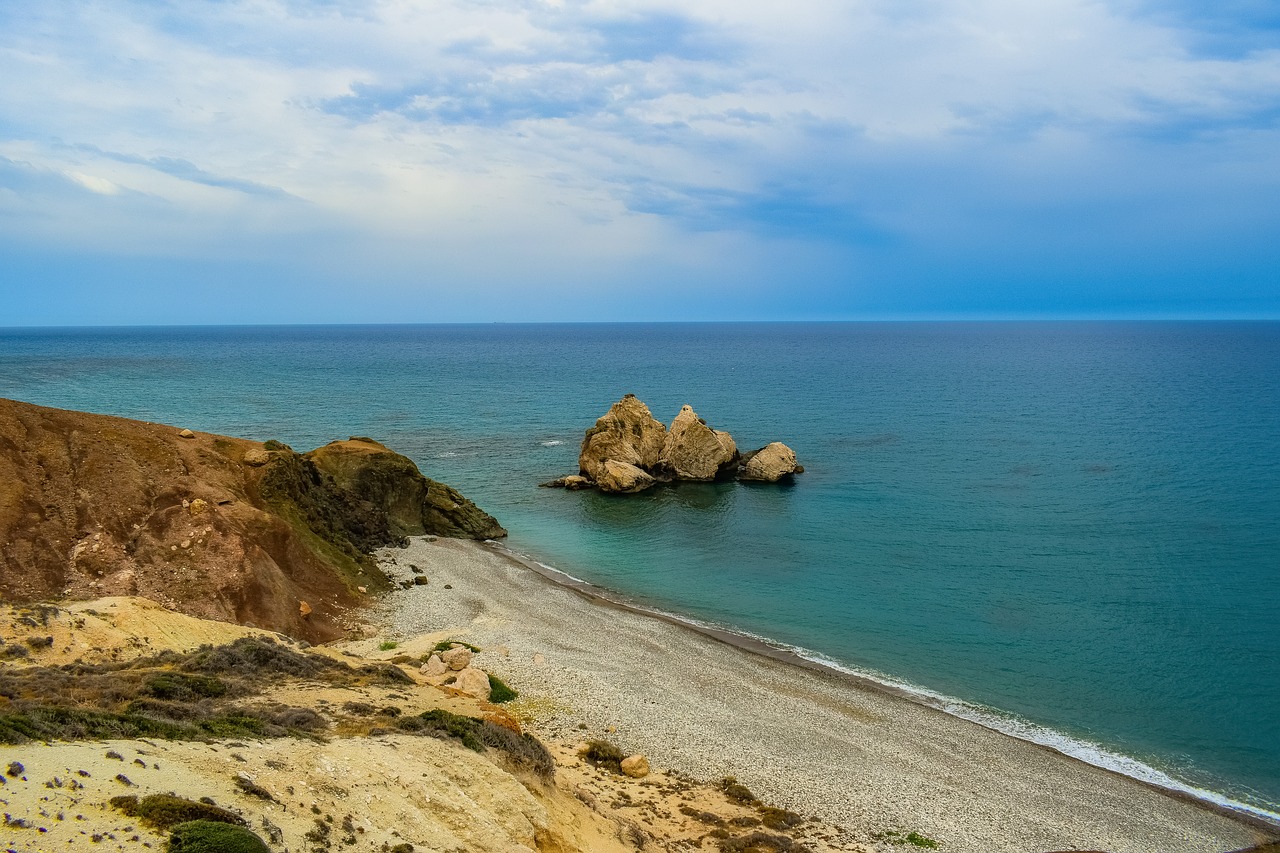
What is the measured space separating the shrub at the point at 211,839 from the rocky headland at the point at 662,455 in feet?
188

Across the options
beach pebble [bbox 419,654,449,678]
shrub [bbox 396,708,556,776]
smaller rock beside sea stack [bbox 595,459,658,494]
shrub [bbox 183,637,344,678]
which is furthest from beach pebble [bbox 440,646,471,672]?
smaller rock beside sea stack [bbox 595,459,658,494]

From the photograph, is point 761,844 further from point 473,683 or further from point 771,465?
point 771,465

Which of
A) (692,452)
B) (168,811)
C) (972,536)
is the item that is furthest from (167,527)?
(972,536)

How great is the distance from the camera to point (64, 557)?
3128 centimetres

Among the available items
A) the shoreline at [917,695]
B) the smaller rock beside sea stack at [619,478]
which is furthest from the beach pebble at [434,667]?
the smaller rock beside sea stack at [619,478]

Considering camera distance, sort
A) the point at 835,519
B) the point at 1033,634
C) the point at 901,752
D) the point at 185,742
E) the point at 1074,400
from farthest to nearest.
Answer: the point at 1074,400
the point at 835,519
the point at 1033,634
the point at 901,752
the point at 185,742

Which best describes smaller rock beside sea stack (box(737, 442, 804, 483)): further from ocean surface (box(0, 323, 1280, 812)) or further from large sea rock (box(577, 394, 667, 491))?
large sea rock (box(577, 394, 667, 491))

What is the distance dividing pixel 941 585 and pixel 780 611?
1020 centimetres

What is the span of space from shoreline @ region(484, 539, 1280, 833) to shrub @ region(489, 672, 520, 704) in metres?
12.5

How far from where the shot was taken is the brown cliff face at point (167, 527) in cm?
3120

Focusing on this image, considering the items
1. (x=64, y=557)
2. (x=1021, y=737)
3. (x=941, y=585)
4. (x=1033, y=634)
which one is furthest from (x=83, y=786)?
(x=941, y=585)

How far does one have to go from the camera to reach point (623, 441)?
237 feet

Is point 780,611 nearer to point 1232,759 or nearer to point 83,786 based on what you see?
point 1232,759

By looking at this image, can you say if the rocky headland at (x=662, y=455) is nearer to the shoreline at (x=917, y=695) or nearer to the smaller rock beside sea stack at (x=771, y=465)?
the smaller rock beside sea stack at (x=771, y=465)
